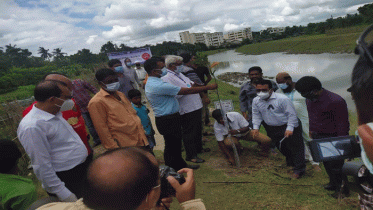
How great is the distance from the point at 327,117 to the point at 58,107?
2947 millimetres

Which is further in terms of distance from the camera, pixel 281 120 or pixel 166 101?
pixel 281 120

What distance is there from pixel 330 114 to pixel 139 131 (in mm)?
2336

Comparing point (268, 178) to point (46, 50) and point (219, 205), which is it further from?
point (46, 50)

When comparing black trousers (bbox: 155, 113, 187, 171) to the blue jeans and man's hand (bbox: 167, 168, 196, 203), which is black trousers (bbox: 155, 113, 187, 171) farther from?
the blue jeans

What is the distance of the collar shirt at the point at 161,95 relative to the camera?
2795mm

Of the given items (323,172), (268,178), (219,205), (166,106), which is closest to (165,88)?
(166,106)

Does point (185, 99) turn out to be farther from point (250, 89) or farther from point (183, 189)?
point (183, 189)

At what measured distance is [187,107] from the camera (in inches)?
137

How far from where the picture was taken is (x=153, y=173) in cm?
84

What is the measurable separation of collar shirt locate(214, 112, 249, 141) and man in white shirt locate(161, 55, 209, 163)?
33 cm

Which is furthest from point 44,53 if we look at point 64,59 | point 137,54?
point 137,54

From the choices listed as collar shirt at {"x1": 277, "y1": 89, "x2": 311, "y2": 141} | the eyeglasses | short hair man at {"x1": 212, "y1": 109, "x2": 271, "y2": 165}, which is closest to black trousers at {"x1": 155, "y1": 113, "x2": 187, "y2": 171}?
short hair man at {"x1": 212, "y1": 109, "x2": 271, "y2": 165}

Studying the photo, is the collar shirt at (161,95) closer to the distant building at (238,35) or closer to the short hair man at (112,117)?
the short hair man at (112,117)

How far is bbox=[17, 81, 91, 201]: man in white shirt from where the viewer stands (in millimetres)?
1663
